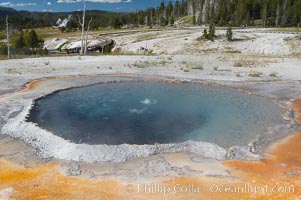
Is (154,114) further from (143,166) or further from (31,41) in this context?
(31,41)

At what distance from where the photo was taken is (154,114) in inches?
500

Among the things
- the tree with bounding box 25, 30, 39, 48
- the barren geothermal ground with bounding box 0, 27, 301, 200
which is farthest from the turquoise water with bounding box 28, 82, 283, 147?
the tree with bounding box 25, 30, 39, 48

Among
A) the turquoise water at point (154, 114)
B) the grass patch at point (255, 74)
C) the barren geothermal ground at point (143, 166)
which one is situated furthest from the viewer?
the grass patch at point (255, 74)

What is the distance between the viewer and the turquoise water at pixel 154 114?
10.4 meters

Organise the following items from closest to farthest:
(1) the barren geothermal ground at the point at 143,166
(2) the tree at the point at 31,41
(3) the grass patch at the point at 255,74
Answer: (1) the barren geothermal ground at the point at 143,166 < (3) the grass patch at the point at 255,74 < (2) the tree at the point at 31,41

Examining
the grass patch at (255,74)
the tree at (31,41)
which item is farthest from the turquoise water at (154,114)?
the tree at (31,41)

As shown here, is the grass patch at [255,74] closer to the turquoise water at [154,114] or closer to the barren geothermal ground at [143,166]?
the turquoise water at [154,114]

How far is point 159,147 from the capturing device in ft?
30.0

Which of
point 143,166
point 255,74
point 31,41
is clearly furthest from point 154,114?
point 31,41

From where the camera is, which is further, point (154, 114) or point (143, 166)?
point (154, 114)

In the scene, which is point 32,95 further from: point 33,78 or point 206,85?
point 206,85

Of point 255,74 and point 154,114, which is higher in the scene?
point 255,74

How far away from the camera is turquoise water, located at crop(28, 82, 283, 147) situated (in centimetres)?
1039

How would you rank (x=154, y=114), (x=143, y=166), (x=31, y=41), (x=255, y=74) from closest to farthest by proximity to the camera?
(x=143, y=166)
(x=154, y=114)
(x=255, y=74)
(x=31, y=41)
